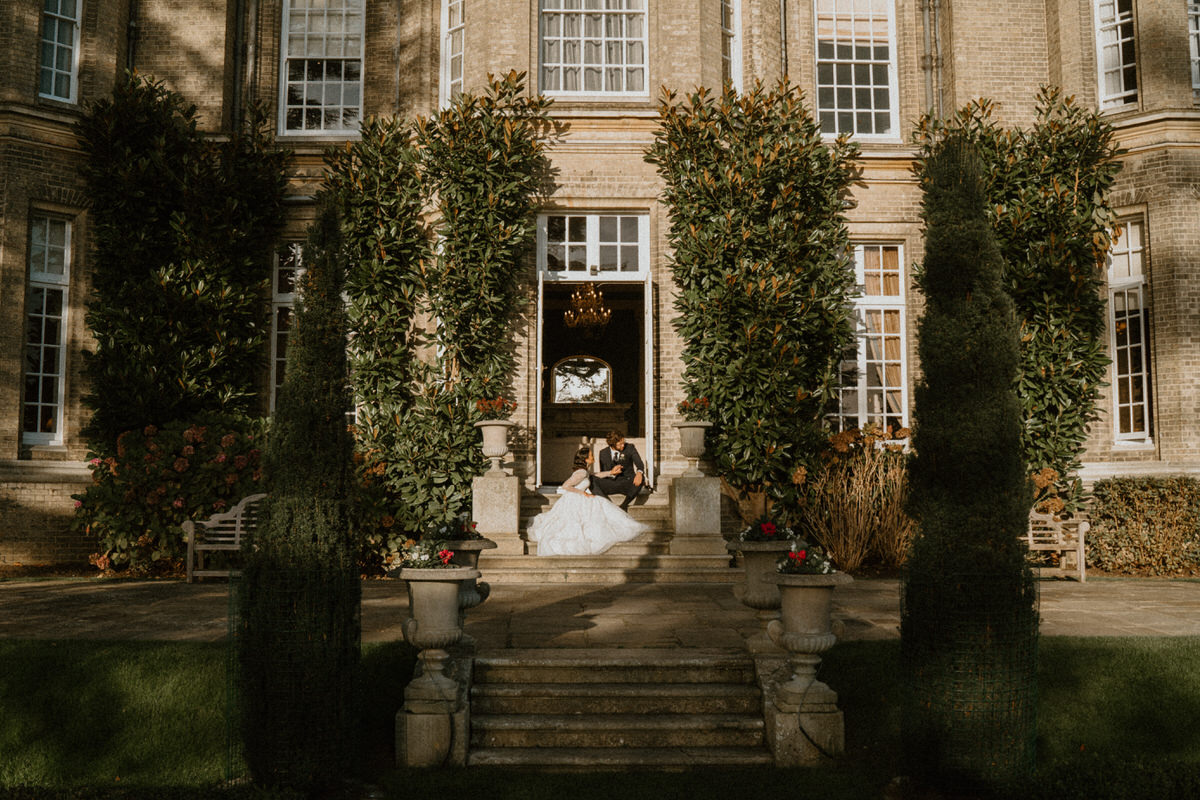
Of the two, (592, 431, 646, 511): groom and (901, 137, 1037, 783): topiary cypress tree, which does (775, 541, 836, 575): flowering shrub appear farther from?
(592, 431, 646, 511): groom

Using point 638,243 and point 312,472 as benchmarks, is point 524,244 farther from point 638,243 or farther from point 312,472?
point 312,472

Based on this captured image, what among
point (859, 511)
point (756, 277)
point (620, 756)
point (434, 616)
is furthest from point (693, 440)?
point (434, 616)

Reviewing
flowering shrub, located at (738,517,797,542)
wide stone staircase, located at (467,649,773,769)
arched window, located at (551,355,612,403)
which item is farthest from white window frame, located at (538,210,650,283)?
arched window, located at (551,355,612,403)

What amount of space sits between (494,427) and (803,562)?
5.70 m

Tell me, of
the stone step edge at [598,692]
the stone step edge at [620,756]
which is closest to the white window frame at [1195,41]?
the stone step edge at [598,692]

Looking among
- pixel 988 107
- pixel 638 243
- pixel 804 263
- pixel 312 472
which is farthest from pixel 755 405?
pixel 312 472

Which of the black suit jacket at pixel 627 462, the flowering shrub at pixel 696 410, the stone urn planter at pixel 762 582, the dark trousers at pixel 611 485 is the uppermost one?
the flowering shrub at pixel 696 410

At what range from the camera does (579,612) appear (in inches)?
324

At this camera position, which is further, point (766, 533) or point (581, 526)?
point (581, 526)

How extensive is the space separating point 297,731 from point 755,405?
24.7 feet

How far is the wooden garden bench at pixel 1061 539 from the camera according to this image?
1087 cm

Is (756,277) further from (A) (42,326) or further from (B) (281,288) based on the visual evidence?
(A) (42,326)

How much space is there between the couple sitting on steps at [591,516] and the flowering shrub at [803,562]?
4852 millimetres

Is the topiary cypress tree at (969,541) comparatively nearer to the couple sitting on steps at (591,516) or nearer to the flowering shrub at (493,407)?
the couple sitting on steps at (591,516)
